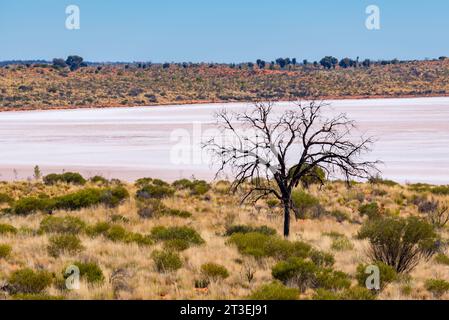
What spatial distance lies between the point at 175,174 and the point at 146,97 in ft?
213

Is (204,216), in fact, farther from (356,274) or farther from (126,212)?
(356,274)

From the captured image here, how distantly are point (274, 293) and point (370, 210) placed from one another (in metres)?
11.7

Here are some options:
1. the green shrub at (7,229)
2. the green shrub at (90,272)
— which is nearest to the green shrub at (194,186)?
the green shrub at (7,229)

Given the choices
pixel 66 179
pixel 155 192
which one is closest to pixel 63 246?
pixel 155 192

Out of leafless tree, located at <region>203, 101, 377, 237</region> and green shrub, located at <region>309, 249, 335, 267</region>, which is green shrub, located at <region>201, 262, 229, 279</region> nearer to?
green shrub, located at <region>309, 249, 335, 267</region>

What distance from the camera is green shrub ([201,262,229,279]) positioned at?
10901 millimetres

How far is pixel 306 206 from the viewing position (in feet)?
67.1

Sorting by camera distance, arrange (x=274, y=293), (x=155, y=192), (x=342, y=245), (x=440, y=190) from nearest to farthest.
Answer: (x=274, y=293), (x=342, y=245), (x=155, y=192), (x=440, y=190)

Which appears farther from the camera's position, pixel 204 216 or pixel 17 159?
pixel 17 159

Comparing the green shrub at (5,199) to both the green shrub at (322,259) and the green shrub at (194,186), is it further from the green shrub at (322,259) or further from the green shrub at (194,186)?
the green shrub at (322,259)

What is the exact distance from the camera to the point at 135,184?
84.4 ft

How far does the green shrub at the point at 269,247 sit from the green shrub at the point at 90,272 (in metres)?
3.28

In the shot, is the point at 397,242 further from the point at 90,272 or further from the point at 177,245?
the point at 90,272

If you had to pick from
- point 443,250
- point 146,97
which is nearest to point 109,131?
point 443,250
